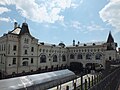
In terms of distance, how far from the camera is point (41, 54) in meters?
40.8

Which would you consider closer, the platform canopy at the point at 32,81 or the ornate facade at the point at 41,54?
the platform canopy at the point at 32,81

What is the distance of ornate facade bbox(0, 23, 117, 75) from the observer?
1280 inches

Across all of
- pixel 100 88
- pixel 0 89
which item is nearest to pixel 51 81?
pixel 0 89

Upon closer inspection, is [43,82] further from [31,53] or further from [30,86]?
[31,53]

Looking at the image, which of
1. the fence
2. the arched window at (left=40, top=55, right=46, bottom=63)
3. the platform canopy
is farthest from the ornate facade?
the fence

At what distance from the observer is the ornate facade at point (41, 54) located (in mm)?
32500

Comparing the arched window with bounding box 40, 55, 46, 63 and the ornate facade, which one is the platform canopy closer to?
the ornate facade

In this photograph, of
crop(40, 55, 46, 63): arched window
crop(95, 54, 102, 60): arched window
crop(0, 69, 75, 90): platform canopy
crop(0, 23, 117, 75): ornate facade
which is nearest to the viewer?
crop(0, 69, 75, 90): platform canopy

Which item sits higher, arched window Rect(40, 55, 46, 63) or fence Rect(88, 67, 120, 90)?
arched window Rect(40, 55, 46, 63)

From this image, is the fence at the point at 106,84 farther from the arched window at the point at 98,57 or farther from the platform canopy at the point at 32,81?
the arched window at the point at 98,57

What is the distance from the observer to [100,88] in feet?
48.2

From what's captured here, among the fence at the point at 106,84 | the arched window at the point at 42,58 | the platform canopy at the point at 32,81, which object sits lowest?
the platform canopy at the point at 32,81

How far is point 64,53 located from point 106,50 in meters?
16.5

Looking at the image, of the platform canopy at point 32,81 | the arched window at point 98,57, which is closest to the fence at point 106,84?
the platform canopy at point 32,81
